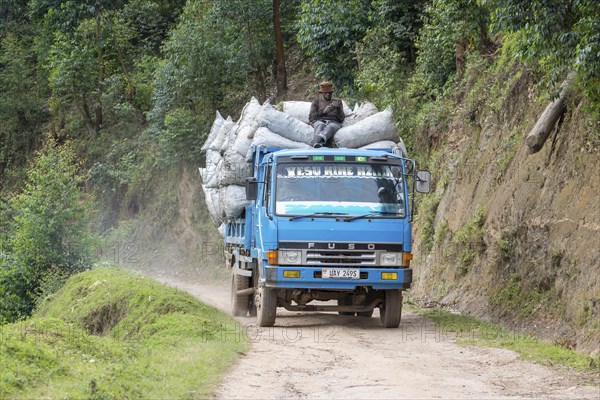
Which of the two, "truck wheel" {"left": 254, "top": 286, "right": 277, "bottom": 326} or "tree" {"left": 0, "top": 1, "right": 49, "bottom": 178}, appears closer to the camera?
"truck wheel" {"left": 254, "top": 286, "right": 277, "bottom": 326}

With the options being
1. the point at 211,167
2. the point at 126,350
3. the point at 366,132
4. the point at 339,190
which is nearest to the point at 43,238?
the point at 211,167

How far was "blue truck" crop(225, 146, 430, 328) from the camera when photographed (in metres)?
14.2

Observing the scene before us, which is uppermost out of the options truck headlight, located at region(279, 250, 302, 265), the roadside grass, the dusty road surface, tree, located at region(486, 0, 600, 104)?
tree, located at region(486, 0, 600, 104)

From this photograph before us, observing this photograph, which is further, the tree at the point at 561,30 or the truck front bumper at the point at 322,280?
the truck front bumper at the point at 322,280

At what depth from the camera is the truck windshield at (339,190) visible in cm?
1447

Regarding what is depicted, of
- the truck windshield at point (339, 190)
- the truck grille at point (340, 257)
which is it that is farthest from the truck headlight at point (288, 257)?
the truck windshield at point (339, 190)

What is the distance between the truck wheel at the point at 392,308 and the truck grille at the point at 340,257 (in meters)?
0.81

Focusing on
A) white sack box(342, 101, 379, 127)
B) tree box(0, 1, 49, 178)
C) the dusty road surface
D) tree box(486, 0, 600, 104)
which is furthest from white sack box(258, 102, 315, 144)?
tree box(0, 1, 49, 178)

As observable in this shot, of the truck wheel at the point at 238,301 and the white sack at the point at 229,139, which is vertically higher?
the white sack at the point at 229,139

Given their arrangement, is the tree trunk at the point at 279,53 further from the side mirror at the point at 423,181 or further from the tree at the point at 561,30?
the tree at the point at 561,30

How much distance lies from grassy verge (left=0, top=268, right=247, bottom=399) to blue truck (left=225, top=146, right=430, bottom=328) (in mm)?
1242

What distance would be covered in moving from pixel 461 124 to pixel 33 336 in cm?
1289

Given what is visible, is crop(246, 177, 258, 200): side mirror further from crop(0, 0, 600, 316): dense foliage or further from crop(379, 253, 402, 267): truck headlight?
crop(0, 0, 600, 316): dense foliage

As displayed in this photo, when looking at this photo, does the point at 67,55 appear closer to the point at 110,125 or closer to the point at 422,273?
the point at 110,125
